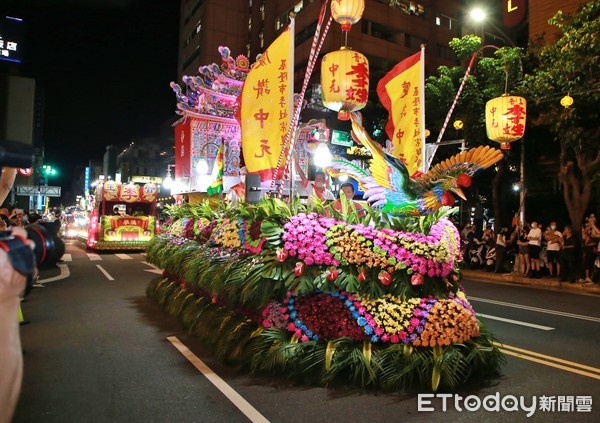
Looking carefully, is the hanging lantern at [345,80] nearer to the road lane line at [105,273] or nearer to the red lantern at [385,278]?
the red lantern at [385,278]

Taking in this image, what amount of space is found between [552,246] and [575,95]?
470 centimetres

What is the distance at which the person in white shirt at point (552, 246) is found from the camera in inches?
558

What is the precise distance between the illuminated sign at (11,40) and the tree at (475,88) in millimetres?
30578

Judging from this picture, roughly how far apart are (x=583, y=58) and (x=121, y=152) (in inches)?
3723

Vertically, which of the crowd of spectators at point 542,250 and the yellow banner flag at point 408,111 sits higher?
the yellow banner flag at point 408,111

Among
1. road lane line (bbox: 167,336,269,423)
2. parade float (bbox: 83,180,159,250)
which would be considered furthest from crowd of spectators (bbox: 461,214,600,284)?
parade float (bbox: 83,180,159,250)

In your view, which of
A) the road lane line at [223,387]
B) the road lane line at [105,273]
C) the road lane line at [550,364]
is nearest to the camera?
the road lane line at [223,387]

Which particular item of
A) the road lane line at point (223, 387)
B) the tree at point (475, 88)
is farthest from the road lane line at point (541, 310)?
the tree at point (475, 88)

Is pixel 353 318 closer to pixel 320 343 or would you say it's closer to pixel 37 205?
pixel 320 343

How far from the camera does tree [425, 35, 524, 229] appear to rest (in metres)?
16.4

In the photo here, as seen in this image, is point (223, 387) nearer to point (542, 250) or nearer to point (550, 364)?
point (550, 364)

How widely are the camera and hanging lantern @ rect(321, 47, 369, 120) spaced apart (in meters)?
6.90

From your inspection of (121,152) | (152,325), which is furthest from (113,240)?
(121,152)

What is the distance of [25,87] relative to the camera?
147ft
